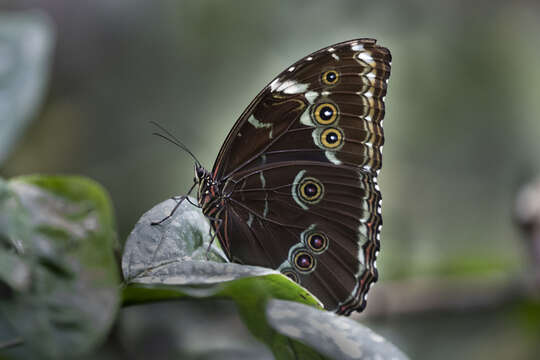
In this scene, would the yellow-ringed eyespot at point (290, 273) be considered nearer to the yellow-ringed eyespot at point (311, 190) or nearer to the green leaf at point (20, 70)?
the yellow-ringed eyespot at point (311, 190)

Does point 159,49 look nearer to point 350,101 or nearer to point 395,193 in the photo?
point 395,193

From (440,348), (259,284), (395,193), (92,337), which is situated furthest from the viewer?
(395,193)

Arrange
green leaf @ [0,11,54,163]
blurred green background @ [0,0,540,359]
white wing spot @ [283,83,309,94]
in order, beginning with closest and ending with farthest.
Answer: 1. green leaf @ [0,11,54,163]
2. white wing spot @ [283,83,309,94]
3. blurred green background @ [0,0,540,359]

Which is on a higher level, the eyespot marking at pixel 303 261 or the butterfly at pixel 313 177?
the butterfly at pixel 313 177

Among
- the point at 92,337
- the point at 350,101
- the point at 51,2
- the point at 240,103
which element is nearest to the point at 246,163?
the point at 350,101

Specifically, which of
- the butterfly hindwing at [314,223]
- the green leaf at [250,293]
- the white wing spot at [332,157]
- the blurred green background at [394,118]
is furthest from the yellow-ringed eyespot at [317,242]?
the blurred green background at [394,118]

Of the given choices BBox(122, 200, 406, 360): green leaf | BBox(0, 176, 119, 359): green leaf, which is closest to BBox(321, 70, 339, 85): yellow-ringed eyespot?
BBox(122, 200, 406, 360): green leaf

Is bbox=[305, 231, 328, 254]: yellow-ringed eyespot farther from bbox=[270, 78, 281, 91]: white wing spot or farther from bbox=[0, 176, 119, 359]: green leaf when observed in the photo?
bbox=[0, 176, 119, 359]: green leaf
